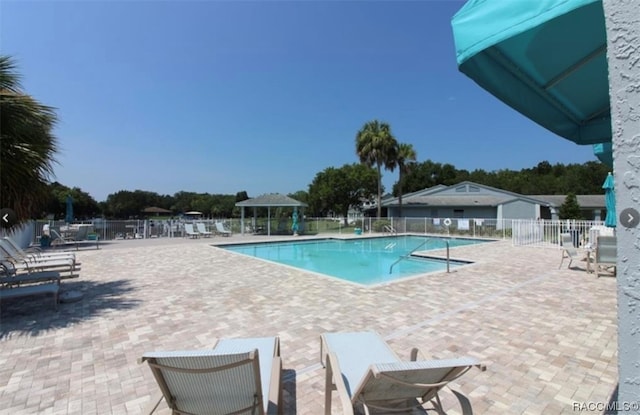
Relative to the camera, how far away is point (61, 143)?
6340mm

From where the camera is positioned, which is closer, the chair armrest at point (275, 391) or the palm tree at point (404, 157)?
the chair armrest at point (275, 391)

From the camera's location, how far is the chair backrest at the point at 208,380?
193 cm

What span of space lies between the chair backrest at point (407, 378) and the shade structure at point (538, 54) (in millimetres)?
1742

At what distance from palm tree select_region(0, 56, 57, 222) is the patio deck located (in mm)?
1995

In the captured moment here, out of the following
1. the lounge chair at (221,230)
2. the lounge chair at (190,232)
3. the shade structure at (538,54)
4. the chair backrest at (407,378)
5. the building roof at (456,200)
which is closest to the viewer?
the shade structure at (538,54)

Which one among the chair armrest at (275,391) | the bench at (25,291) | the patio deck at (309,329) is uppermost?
the bench at (25,291)

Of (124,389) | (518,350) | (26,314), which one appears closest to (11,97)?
(26,314)

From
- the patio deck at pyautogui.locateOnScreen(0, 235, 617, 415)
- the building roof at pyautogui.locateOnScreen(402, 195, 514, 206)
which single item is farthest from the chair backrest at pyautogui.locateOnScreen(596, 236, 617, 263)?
the building roof at pyautogui.locateOnScreen(402, 195, 514, 206)

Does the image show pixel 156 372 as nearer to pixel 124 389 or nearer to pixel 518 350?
pixel 124 389

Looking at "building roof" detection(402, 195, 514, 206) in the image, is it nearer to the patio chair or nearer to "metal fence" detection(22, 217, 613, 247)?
"metal fence" detection(22, 217, 613, 247)

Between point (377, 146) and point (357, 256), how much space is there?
1424cm

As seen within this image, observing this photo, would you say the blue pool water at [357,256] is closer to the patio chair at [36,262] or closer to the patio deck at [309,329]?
the patio deck at [309,329]

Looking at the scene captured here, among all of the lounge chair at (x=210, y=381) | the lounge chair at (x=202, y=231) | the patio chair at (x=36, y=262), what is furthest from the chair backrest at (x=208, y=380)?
the lounge chair at (x=202, y=231)

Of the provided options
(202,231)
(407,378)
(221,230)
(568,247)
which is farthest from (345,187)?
(407,378)
